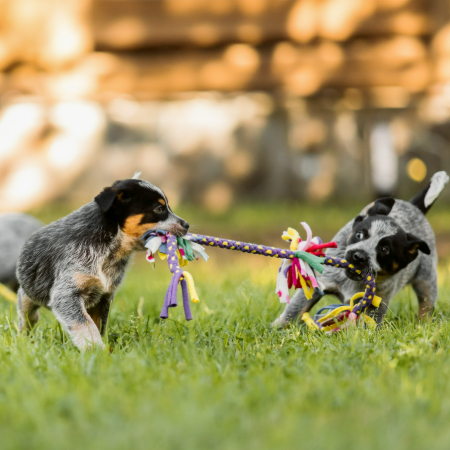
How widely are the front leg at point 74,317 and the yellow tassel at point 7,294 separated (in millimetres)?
1629

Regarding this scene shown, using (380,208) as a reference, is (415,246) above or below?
below

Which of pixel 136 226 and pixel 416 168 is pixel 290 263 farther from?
pixel 416 168

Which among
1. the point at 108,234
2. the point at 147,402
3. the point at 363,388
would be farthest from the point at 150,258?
the point at 363,388

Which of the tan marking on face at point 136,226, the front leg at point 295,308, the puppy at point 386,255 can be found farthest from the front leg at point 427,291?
the tan marking on face at point 136,226

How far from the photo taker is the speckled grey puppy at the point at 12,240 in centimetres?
509

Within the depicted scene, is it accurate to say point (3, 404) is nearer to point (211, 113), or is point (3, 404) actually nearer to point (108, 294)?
point (108, 294)

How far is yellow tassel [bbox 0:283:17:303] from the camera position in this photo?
4.70 metres

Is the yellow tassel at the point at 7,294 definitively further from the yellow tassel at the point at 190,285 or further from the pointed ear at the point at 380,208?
the pointed ear at the point at 380,208

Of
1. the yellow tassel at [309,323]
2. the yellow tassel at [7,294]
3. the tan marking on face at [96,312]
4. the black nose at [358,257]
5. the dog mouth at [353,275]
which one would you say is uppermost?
the black nose at [358,257]

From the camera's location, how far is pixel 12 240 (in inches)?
206

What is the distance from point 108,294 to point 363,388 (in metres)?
1.61

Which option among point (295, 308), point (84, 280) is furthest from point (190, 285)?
point (295, 308)

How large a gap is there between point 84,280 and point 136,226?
398 millimetres

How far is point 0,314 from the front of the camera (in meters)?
4.11
